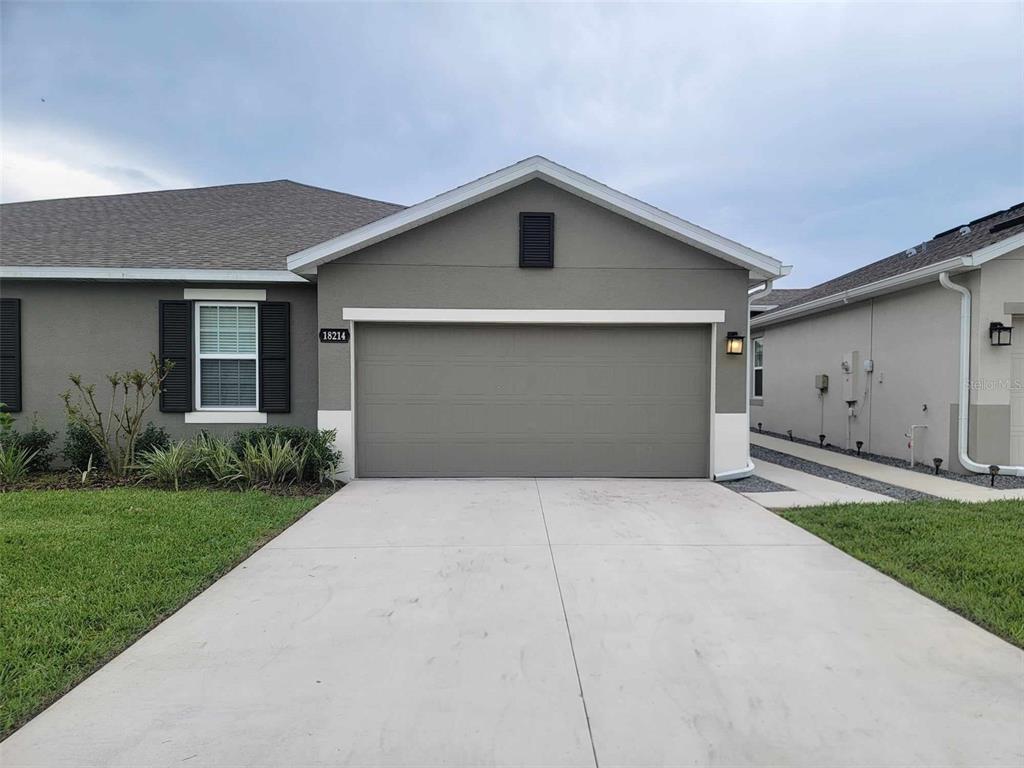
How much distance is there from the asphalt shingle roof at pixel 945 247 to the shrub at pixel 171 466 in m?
11.7

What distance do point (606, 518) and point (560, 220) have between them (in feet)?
14.0

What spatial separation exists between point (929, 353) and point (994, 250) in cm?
178

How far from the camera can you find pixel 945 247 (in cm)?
981

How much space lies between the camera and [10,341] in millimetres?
7926

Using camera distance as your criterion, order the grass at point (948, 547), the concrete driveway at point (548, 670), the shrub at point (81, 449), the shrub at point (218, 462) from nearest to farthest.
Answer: the concrete driveway at point (548, 670)
the grass at point (948, 547)
the shrub at point (218, 462)
the shrub at point (81, 449)

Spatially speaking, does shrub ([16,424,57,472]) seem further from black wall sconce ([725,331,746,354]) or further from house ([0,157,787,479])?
black wall sconce ([725,331,746,354])

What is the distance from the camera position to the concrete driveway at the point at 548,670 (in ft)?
7.30

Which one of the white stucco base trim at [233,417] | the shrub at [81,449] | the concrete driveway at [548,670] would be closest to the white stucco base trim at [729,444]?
the concrete driveway at [548,670]

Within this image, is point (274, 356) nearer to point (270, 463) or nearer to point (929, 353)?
point (270, 463)

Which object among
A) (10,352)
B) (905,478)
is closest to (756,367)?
(905,478)

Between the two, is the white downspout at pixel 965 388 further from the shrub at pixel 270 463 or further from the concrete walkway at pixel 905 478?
the shrub at pixel 270 463

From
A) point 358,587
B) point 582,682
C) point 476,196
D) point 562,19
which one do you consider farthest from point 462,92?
point 582,682

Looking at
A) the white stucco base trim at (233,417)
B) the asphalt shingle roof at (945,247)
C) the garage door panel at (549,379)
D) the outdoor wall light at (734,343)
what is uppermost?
the asphalt shingle roof at (945,247)

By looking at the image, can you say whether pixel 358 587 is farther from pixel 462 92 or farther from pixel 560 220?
pixel 462 92
